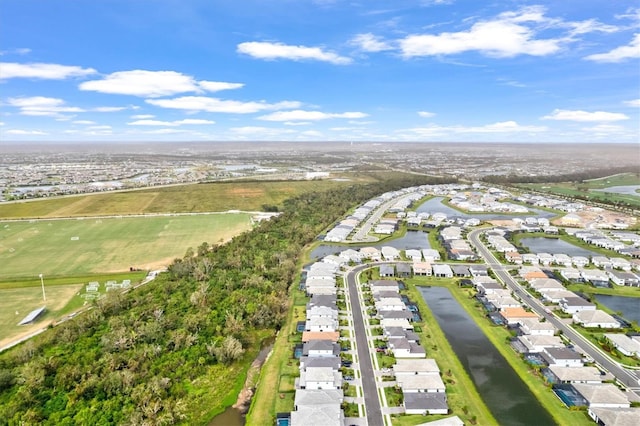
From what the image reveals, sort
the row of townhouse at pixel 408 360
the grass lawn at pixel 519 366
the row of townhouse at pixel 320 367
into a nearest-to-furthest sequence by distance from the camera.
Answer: the row of townhouse at pixel 320 367, the grass lawn at pixel 519 366, the row of townhouse at pixel 408 360

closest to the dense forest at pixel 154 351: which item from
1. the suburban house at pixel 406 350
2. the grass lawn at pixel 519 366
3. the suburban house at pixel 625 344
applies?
the suburban house at pixel 406 350

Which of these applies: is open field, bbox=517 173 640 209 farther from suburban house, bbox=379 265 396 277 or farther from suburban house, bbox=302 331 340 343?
suburban house, bbox=302 331 340 343

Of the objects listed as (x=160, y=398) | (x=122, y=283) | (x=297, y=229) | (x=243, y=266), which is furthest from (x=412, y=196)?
(x=160, y=398)

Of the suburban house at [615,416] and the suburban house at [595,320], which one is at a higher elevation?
the suburban house at [595,320]

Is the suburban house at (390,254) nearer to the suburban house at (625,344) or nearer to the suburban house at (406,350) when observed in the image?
the suburban house at (406,350)

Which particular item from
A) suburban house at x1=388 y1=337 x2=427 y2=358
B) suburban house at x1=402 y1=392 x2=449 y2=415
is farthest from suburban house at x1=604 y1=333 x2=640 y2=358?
suburban house at x1=402 y1=392 x2=449 y2=415

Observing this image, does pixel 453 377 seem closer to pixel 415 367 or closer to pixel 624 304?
pixel 415 367

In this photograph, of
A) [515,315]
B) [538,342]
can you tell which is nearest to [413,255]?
[515,315]
